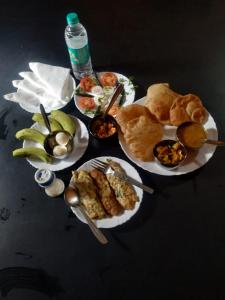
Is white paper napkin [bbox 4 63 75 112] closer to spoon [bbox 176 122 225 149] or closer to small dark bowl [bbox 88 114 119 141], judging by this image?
small dark bowl [bbox 88 114 119 141]

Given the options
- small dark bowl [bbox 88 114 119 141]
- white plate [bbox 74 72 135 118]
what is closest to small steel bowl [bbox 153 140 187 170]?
small dark bowl [bbox 88 114 119 141]

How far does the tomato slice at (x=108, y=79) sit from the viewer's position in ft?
4.77

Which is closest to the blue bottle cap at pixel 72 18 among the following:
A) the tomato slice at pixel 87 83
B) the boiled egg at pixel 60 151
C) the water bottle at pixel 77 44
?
the water bottle at pixel 77 44

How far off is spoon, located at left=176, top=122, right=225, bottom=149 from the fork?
0.80 feet

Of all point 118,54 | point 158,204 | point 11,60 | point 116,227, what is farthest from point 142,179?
point 11,60

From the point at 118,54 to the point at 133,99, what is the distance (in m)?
0.33

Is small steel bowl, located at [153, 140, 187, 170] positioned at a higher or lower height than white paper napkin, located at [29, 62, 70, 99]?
lower

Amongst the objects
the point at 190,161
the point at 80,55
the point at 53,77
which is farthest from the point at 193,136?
the point at 53,77

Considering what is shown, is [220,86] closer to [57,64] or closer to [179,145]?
[179,145]

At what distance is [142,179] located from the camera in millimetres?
1189

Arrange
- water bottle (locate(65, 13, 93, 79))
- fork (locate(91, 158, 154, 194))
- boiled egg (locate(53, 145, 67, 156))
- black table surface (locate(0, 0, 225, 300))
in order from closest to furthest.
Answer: black table surface (locate(0, 0, 225, 300)) < fork (locate(91, 158, 154, 194)) < boiled egg (locate(53, 145, 67, 156)) < water bottle (locate(65, 13, 93, 79))

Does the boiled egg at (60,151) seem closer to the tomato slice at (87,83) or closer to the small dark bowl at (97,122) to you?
the small dark bowl at (97,122)

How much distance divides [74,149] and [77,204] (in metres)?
0.28

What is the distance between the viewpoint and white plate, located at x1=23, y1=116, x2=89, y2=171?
1.24 m
